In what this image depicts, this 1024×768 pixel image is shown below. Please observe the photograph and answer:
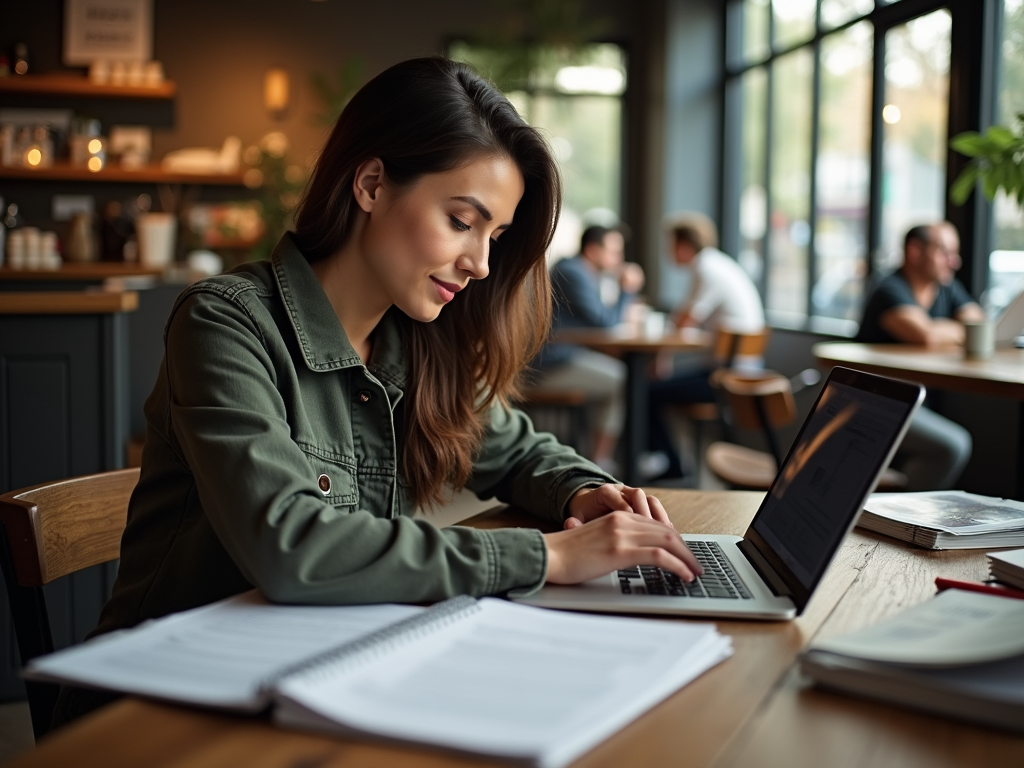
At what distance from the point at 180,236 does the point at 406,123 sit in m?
6.16

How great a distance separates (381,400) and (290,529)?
1.46 feet

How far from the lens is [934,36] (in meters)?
4.96

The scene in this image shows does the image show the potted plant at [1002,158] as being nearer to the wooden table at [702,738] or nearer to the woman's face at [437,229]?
the woman's face at [437,229]

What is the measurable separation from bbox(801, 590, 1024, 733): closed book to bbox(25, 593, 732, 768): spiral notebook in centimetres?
10

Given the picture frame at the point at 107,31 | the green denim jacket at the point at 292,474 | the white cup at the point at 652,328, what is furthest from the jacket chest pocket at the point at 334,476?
the picture frame at the point at 107,31

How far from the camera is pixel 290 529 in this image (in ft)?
3.10

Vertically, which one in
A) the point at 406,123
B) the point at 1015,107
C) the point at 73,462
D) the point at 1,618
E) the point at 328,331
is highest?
the point at 1015,107

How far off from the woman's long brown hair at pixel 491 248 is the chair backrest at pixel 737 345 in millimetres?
3546

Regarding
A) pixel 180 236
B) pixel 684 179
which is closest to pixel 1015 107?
pixel 684 179

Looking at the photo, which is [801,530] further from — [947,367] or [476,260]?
[947,367]

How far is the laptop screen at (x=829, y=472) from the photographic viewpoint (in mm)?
935

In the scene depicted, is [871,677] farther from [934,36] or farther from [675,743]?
[934,36]

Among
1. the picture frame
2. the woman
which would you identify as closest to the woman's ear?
the woman

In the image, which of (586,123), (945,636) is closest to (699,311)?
(586,123)
